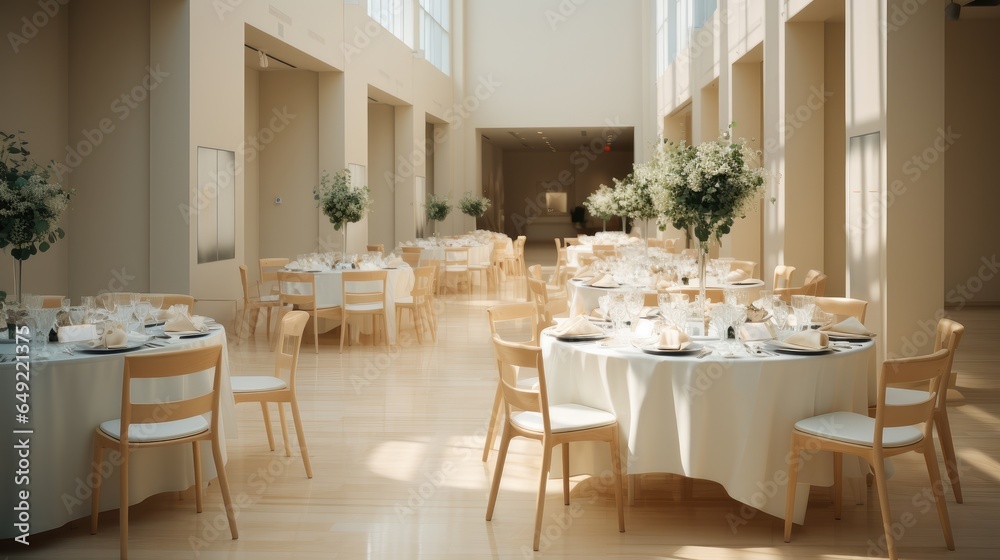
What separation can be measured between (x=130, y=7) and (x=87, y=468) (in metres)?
6.62

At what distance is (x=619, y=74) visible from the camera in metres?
21.8

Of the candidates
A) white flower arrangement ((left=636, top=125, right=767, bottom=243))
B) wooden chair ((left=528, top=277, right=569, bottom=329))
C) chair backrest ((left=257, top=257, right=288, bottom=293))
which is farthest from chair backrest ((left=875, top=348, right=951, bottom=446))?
chair backrest ((left=257, top=257, right=288, bottom=293))

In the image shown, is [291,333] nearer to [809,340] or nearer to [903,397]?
[809,340]

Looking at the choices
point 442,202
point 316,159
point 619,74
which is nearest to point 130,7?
point 316,159

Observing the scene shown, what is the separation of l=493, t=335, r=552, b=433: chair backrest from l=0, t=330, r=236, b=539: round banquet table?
158 centimetres

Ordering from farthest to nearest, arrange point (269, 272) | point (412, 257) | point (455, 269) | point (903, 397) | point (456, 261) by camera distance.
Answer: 1. point (456, 261)
2. point (455, 269)
3. point (412, 257)
4. point (269, 272)
5. point (903, 397)

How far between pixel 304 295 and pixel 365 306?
2.12 feet

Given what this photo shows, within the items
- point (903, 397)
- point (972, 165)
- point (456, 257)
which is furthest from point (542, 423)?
point (972, 165)

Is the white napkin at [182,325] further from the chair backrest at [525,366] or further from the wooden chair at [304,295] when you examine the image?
the wooden chair at [304,295]

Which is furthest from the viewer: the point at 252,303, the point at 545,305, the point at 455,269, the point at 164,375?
the point at 455,269

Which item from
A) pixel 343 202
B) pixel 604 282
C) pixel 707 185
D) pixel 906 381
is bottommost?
pixel 906 381

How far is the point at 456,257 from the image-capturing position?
46.7 feet

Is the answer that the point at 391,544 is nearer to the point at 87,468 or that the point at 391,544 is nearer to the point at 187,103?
the point at 87,468

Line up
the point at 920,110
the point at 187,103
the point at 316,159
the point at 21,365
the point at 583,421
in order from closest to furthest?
the point at 21,365 → the point at 583,421 → the point at 920,110 → the point at 187,103 → the point at 316,159
